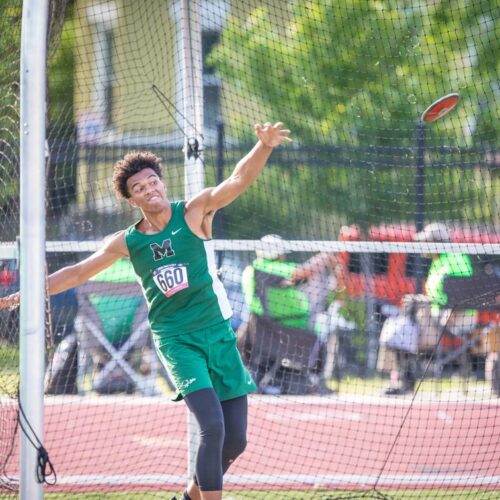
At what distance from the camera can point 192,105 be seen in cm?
630

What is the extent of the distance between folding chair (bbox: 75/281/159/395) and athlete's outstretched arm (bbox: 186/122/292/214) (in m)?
4.51

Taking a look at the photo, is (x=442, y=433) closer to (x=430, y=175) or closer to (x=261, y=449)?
(x=261, y=449)

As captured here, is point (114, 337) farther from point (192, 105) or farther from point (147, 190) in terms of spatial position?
point (147, 190)

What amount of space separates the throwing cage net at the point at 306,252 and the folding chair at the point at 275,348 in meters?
0.02

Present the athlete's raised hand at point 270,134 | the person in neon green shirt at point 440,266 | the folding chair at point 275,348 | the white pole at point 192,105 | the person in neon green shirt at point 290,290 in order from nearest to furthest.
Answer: the athlete's raised hand at point 270,134
the white pole at point 192,105
the person in neon green shirt at point 440,266
the person in neon green shirt at point 290,290
the folding chair at point 275,348

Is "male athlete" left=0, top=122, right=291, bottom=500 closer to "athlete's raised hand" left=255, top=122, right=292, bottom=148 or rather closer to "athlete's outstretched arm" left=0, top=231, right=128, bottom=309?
"athlete's outstretched arm" left=0, top=231, right=128, bottom=309

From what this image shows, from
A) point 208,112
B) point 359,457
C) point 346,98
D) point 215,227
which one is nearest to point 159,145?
point 208,112

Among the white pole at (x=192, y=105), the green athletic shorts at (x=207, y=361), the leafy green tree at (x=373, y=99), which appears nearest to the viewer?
the green athletic shorts at (x=207, y=361)

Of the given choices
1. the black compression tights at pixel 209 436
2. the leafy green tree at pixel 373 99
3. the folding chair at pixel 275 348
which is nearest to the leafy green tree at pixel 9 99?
the black compression tights at pixel 209 436

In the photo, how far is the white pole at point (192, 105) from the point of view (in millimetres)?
6211

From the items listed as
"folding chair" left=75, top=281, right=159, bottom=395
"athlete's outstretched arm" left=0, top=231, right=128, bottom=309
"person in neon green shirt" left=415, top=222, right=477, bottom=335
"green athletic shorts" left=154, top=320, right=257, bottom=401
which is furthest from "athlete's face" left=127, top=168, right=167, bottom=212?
"folding chair" left=75, top=281, right=159, bottom=395

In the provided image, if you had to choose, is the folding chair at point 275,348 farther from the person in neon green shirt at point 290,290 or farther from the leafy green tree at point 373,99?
the leafy green tree at point 373,99

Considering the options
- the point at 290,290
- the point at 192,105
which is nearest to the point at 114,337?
the point at 290,290

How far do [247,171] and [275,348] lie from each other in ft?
14.3
